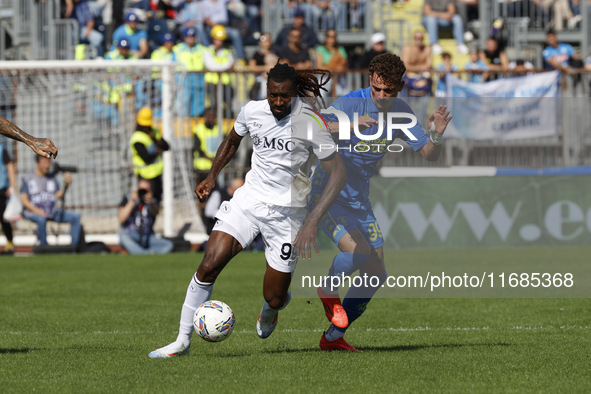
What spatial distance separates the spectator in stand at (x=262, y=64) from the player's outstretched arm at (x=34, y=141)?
1015 centimetres

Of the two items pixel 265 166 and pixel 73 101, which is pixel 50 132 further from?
pixel 265 166

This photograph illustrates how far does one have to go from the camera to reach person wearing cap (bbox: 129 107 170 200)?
18688 millimetres

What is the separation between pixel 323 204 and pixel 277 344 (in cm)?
159

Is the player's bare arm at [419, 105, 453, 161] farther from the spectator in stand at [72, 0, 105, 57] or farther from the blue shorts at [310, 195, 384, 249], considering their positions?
the spectator in stand at [72, 0, 105, 57]

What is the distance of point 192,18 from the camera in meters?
24.3

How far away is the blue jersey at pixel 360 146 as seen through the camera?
8.59 meters

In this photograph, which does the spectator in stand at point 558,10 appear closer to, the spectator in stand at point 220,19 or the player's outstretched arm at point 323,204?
the spectator in stand at point 220,19

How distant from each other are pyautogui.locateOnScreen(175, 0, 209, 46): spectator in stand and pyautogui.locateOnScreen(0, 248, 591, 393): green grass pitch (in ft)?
33.3

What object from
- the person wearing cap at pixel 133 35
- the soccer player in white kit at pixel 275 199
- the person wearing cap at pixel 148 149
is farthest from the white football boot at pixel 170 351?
the person wearing cap at pixel 133 35

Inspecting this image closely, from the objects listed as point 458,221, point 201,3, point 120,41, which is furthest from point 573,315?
point 201,3

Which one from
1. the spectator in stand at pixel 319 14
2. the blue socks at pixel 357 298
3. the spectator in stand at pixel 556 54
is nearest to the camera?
the blue socks at pixel 357 298

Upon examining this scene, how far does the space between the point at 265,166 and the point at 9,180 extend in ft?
38.5

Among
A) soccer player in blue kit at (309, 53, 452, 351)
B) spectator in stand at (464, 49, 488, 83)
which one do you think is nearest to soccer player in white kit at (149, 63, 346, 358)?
soccer player in blue kit at (309, 53, 452, 351)

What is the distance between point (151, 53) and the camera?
23141 millimetres
